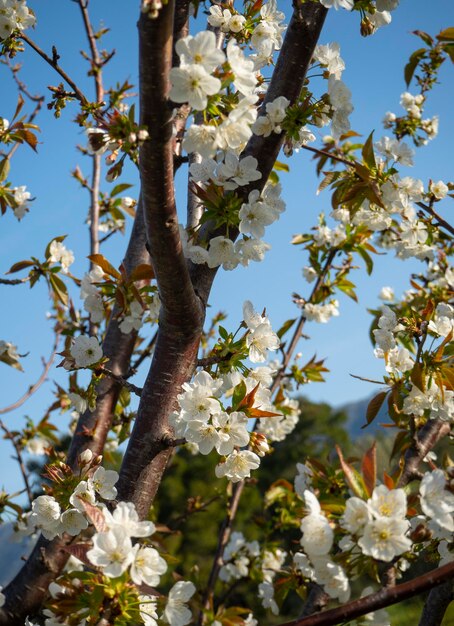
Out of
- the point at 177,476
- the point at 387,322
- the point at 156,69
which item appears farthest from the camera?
the point at 177,476

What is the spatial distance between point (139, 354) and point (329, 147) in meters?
1.14

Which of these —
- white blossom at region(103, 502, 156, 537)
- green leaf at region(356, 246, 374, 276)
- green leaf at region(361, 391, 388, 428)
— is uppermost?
green leaf at region(356, 246, 374, 276)

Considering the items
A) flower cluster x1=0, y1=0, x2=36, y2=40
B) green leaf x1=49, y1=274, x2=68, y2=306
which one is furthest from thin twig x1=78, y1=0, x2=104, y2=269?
flower cluster x1=0, y1=0, x2=36, y2=40

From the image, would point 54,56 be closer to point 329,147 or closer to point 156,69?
point 156,69

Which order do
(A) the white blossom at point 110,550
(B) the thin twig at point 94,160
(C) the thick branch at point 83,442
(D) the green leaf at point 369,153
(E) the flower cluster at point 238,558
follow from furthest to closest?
1. (E) the flower cluster at point 238,558
2. (B) the thin twig at point 94,160
3. (C) the thick branch at point 83,442
4. (D) the green leaf at point 369,153
5. (A) the white blossom at point 110,550

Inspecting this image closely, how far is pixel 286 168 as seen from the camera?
6.35 ft

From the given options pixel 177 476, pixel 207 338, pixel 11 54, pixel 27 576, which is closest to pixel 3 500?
pixel 27 576

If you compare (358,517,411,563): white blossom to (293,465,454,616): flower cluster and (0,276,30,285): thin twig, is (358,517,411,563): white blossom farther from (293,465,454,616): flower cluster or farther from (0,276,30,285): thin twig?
(0,276,30,285): thin twig

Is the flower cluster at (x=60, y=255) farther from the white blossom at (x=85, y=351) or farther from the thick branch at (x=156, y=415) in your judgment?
the thick branch at (x=156, y=415)

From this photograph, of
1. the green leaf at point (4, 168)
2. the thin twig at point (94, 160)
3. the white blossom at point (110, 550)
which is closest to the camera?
the white blossom at point (110, 550)

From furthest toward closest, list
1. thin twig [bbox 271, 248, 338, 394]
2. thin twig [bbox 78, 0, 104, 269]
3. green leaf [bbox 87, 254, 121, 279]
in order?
thin twig [bbox 271, 248, 338, 394]
thin twig [bbox 78, 0, 104, 269]
green leaf [bbox 87, 254, 121, 279]

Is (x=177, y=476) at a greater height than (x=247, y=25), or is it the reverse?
(x=177, y=476)

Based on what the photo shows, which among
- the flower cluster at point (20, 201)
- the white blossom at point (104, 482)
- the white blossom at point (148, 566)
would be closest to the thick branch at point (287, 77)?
the white blossom at point (104, 482)

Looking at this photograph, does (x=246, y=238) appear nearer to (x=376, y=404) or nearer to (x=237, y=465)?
(x=237, y=465)
